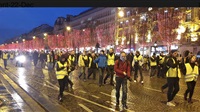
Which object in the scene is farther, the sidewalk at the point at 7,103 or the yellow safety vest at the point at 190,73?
the yellow safety vest at the point at 190,73

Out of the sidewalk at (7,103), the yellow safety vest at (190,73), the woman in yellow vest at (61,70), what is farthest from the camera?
the yellow safety vest at (190,73)

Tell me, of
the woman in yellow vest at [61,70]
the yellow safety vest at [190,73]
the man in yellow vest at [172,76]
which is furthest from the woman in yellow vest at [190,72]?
the woman in yellow vest at [61,70]

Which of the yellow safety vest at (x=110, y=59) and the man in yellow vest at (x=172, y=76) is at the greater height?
the yellow safety vest at (x=110, y=59)

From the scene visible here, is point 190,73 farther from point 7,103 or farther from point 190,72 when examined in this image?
point 7,103

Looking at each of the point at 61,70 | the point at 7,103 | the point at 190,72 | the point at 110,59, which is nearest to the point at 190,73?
the point at 190,72

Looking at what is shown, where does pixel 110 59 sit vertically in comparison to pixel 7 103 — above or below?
above

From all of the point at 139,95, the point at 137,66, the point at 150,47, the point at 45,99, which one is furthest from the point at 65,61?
the point at 150,47

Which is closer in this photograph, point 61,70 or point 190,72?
point 61,70

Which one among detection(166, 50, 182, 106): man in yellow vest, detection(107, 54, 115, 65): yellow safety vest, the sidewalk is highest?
detection(107, 54, 115, 65): yellow safety vest

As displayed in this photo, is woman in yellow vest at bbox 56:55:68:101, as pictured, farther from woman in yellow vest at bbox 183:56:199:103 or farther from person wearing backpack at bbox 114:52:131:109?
woman in yellow vest at bbox 183:56:199:103

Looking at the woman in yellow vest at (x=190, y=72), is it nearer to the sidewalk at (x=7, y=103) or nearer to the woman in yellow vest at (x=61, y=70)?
the woman in yellow vest at (x=61, y=70)

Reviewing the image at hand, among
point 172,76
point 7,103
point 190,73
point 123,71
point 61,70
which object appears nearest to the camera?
point 123,71

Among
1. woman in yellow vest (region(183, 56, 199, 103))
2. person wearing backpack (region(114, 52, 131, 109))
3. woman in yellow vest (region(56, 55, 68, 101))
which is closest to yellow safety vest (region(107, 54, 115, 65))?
woman in yellow vest (region(56, 55, 68, 101))
